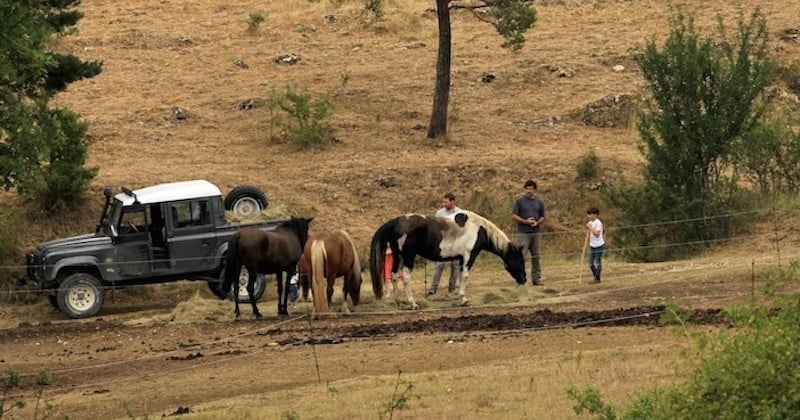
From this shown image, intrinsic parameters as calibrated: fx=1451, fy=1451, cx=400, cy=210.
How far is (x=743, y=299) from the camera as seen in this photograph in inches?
877

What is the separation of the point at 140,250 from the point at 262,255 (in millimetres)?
3222

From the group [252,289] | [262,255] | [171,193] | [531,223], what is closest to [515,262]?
[531,223]

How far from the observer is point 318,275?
2372 centimetres

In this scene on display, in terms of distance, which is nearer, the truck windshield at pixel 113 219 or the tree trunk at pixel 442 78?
the truck windshield at pixel 113 219

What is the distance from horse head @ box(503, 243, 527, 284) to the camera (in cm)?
2502

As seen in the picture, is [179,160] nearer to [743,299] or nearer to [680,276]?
[680,276]

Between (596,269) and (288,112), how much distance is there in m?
13.5

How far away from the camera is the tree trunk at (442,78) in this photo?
35.8 m

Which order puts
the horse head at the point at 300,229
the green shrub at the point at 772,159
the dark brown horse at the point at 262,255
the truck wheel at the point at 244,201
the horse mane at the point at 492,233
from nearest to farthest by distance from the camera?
the dark brown horse at the point at 262,255 → the horse mane at the point at 492,233 → the horse head at the point at 300,229 → the truck wheel at the point at 244,201 → the green shrub at the point at 772,159

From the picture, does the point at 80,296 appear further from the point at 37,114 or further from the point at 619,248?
the point at 619,248

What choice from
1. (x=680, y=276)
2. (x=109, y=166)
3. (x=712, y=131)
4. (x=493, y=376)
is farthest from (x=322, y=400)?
(x=109, y=166)

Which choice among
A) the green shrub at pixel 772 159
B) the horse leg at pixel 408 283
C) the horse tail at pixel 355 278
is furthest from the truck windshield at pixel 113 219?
the green shrub at pixel 772 159

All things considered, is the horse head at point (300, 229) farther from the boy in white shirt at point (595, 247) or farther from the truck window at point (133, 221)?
the boy in white shirt at point (595, 247)

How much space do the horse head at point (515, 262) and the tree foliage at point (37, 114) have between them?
7.77 meters
